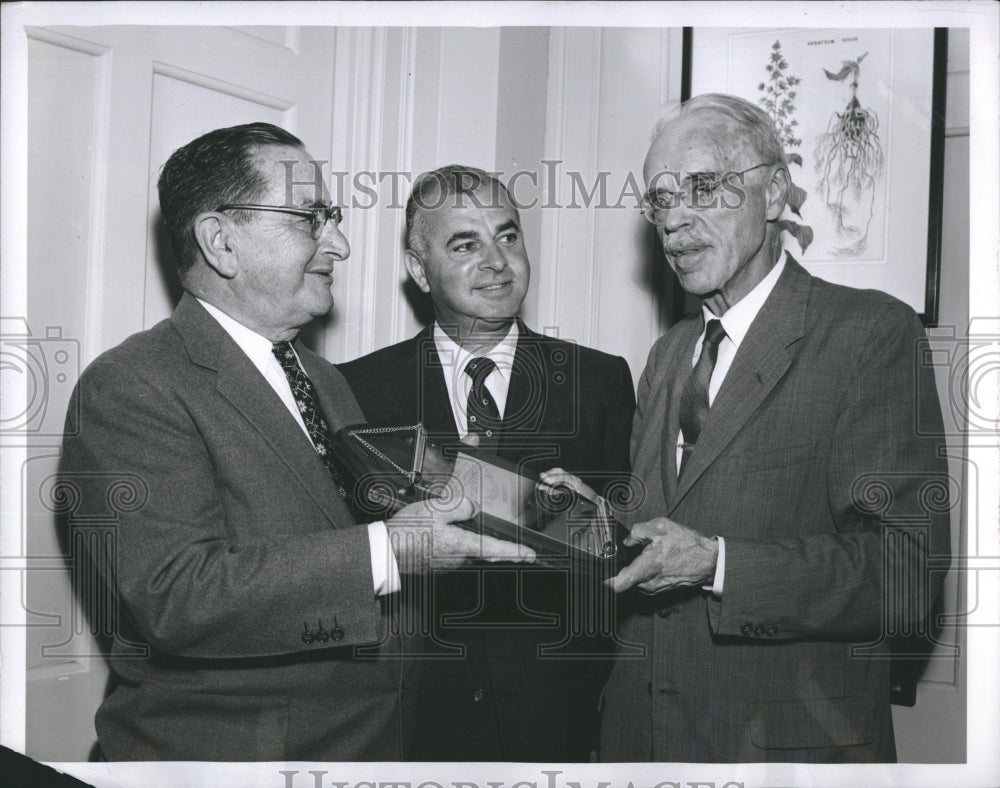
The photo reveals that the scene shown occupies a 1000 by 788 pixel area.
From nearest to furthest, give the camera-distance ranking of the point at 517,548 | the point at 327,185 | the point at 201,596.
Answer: the point at 201,596 → the point at 517,548 → the point at 327,185

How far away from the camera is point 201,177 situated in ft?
5.70

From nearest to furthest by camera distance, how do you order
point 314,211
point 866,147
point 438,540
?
point 438,540 < point 314,211 < point 866,147

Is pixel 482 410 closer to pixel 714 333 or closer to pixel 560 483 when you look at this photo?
pixel 560 483

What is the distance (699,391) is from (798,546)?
13.5 inches

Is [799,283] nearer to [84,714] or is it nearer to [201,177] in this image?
[201,177]

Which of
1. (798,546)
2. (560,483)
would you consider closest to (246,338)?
(560,483)

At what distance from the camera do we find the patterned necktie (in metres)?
1.71

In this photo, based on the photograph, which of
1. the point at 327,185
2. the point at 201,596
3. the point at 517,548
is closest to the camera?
the point at 201,596

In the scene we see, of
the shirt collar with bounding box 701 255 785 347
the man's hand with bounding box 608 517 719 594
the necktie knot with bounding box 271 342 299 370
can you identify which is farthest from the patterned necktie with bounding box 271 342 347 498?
the shirt collar with bounding box 701 255 785 347

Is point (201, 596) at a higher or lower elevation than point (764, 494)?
lower

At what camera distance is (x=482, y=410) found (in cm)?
181

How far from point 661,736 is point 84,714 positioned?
3.64 feet

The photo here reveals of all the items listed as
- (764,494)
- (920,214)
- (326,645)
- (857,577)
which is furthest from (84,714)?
(920,214)

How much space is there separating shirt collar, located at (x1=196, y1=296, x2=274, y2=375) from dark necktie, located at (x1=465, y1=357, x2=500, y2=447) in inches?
15.2
